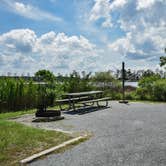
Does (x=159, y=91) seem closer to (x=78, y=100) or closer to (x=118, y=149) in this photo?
(x=78, y=100)

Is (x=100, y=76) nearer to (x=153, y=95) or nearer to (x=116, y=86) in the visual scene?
(x=116, y=86)

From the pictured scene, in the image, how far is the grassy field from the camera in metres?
3.68

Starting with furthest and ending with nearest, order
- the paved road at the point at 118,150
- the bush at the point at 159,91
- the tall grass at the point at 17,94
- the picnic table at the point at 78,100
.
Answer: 1. the bush at the point at 159,91
2. the picnic table at the point at 78,100
3. the tall grass at the point at 17,94
4. the paved road at the point at 118,150

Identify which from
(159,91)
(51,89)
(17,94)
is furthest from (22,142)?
(159,91)

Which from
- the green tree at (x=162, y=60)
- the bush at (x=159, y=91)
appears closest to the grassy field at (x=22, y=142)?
the bush at (x=159, y=91)

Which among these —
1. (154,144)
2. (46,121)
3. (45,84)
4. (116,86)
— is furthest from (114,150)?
(116,86)

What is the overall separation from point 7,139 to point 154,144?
287cm

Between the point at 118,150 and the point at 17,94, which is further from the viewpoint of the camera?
the point at 17,94

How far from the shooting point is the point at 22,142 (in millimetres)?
4375

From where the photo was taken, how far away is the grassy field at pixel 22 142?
3.68 meters

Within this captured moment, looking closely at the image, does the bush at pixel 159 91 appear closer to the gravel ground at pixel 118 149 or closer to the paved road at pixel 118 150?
the gravel ground at pixel 118 149

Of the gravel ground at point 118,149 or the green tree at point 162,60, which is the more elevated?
the green tree at point 162,60

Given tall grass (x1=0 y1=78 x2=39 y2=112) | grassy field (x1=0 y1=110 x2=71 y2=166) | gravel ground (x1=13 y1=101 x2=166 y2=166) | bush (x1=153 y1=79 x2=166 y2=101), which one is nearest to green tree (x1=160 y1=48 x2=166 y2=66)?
bush (x1=153 y1=79 x2=166 y2=101)

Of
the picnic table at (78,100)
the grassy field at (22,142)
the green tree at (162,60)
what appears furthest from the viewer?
the green tree at (162,60)
